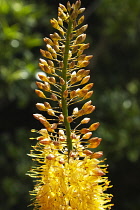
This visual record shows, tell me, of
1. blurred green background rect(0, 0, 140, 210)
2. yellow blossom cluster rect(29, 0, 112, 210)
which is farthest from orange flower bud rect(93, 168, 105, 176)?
blurred green background rect(0, 0, 140, 210)

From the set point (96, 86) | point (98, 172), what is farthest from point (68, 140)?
point (96, 86)

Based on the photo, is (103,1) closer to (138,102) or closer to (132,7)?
(132,7)

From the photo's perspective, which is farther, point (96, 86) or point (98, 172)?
point (96, 86)

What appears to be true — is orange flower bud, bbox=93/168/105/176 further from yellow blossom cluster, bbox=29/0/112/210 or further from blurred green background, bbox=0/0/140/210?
blurred green background, bbox=0/0/140/210

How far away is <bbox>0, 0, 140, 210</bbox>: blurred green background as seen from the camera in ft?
16.8

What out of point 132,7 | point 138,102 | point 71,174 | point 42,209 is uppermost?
point 132,7

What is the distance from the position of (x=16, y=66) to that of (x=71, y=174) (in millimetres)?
3272

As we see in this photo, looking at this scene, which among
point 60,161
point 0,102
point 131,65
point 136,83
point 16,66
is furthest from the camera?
point 131,65

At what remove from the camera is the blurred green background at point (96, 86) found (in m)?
5.12

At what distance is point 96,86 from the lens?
6.36 metres

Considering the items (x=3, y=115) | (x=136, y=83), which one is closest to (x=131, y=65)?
(x=136, y=83)

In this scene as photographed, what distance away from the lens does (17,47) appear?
17.2 feet

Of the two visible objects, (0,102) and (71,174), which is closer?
(71,174)

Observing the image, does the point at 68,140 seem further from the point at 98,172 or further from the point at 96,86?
the point at 96,86
